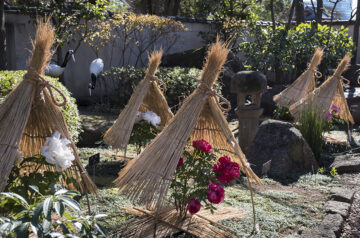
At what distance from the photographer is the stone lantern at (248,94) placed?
20.4ft

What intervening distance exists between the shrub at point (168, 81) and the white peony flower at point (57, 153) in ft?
20.7

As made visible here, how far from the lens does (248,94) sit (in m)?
6.39

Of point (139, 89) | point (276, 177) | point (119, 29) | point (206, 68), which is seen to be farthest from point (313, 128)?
point (119, 29)

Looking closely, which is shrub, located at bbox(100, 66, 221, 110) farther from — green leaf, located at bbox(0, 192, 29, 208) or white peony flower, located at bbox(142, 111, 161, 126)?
green leaf, located at bbox(0, 192, 29, 208)

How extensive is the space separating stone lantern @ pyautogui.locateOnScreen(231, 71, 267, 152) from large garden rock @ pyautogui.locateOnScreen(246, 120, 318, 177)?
0.70m

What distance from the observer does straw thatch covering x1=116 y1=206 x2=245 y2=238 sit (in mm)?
3281

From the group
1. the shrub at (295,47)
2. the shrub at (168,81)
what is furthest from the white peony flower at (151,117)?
the shrub at (295,47)

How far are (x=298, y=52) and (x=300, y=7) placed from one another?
92.6 inches

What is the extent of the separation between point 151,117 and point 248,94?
2.09 m

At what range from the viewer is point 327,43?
984 centimetres

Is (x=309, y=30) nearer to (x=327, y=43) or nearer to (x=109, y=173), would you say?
(x=327, y=43)

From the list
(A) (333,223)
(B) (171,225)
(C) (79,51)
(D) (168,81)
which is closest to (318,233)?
(A) (333,223)

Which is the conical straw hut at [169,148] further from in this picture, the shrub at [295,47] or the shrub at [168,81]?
the shrub at [295,47]

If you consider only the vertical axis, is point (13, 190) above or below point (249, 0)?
below
